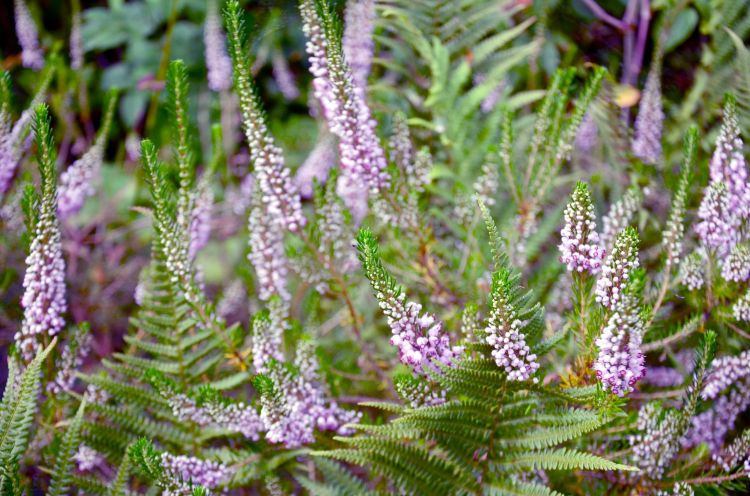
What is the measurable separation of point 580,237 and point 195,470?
0.83 meters

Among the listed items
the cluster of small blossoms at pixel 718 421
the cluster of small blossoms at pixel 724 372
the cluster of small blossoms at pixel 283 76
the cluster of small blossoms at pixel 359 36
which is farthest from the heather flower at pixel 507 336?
the cluster of small blossoms at pixel 283 76

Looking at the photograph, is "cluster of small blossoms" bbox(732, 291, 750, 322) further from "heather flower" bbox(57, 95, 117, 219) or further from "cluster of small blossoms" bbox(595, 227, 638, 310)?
"heather flower" bbox(57, 95, 117, 219)

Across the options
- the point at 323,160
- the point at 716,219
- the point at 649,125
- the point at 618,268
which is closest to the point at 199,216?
the point at 323,160

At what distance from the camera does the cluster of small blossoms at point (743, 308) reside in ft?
4.30

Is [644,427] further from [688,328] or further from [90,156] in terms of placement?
[90,156]

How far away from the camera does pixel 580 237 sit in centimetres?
111

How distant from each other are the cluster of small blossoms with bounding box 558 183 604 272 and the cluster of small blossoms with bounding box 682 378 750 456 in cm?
54

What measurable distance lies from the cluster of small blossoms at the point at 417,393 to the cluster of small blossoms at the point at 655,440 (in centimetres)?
39

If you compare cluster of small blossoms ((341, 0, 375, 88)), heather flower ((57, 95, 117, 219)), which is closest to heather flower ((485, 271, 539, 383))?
cluster of small blossoms ((341, 0, 375, 88))

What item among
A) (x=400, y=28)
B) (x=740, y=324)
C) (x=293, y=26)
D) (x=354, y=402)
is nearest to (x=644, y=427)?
(x=740, y=324)

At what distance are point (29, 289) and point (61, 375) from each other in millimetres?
241

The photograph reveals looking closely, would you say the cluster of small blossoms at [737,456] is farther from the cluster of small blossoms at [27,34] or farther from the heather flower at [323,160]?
the cluster of small blossoms at [27,34]

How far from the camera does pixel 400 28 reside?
1.99 m

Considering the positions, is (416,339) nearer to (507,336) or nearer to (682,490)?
(507,336)
